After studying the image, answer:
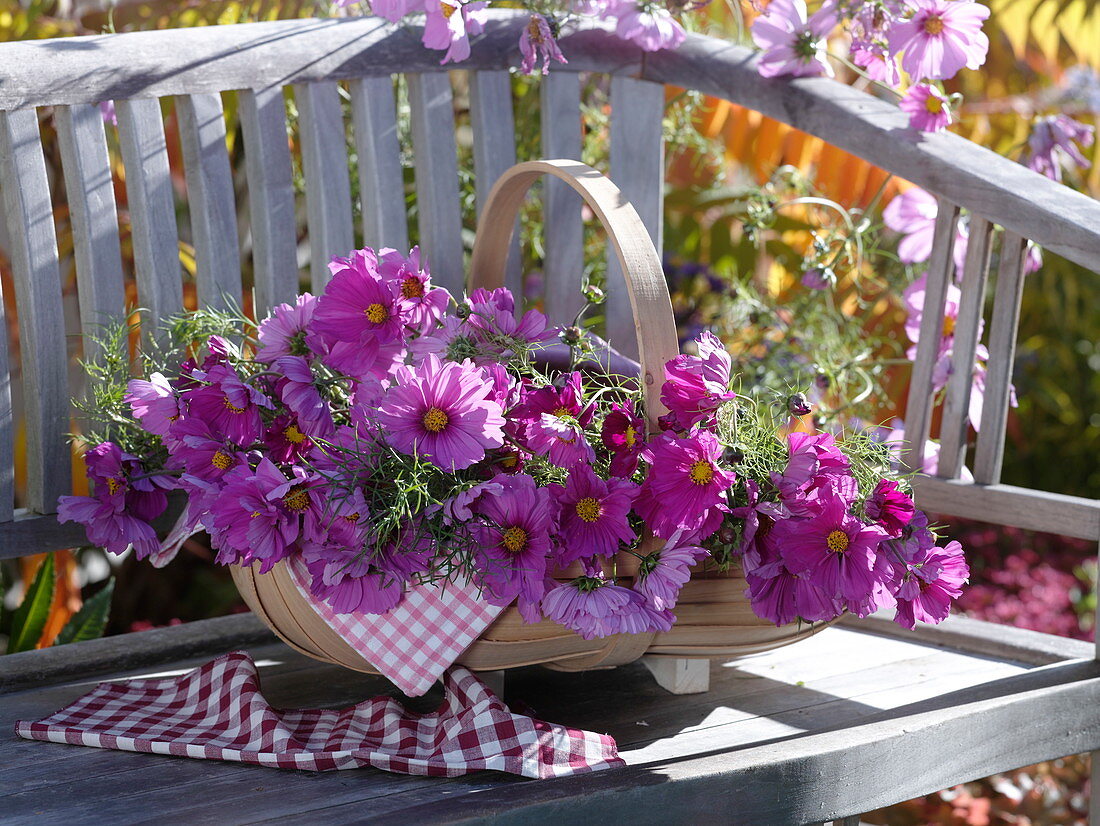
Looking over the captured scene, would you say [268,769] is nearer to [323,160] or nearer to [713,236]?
[323,160]

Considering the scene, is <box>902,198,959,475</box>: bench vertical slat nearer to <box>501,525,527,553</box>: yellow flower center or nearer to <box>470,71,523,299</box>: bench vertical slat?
<box>470,71,523,299</box>: bench vertical slat

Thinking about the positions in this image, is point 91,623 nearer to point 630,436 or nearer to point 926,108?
point 630,436

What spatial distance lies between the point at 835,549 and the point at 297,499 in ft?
1.42

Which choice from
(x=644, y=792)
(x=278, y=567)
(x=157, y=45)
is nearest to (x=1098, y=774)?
(x=644, y=792)

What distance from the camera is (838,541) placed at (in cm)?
98

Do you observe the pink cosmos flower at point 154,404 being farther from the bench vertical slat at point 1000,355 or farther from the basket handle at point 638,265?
the bench vertical slat at point 1000,355

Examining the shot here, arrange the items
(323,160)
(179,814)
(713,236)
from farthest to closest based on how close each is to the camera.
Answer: (713,236)
(323,160)
(179,814)

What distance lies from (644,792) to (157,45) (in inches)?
36.2

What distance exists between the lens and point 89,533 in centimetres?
119

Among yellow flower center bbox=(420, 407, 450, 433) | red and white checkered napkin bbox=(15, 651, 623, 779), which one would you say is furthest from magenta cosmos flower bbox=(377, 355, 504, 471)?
red and white checkered napkin bbox=(15, 651, 623, 779)

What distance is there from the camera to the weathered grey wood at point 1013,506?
53.0 inches

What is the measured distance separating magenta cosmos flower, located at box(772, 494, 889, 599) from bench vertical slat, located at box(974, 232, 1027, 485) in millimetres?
487

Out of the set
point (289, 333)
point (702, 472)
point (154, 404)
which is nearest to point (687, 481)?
point (702, 472)

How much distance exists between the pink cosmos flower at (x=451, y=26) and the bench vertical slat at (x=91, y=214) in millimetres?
363
